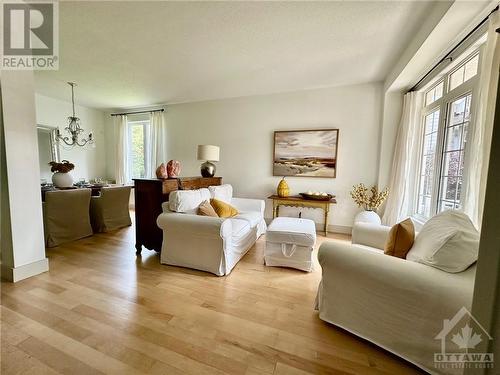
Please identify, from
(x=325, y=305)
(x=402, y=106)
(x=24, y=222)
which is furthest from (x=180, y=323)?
(x=402, y=106)

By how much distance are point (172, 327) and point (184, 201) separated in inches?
51.5

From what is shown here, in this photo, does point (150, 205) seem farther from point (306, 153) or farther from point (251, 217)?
point (306, 153)

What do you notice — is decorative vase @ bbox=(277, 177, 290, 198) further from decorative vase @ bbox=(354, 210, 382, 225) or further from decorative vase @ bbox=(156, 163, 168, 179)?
decorative vase @ bbox=(156, 163, 168, 179)

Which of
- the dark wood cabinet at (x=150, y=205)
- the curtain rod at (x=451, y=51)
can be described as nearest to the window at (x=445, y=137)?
the curtain rod at (x=451, y=51)

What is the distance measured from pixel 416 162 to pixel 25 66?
191 inches

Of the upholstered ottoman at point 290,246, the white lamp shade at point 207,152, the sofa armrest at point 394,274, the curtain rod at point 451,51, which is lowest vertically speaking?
the upholstered ottoman at point 290,246

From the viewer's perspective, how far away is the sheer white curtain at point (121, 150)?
5.40m

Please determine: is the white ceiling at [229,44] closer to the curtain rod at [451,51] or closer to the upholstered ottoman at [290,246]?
the curtain rod at [451,51]

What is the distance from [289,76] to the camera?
3.28 m

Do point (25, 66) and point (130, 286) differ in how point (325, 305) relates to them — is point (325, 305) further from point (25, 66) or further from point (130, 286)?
point (25, 66)

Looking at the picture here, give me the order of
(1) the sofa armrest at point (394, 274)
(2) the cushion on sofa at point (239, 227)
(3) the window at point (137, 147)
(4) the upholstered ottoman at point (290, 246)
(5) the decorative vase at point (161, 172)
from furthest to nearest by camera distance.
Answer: (3) the window at point (137, 147) < (5) the decorative vase at point (161, 172) < (2) the cushion on sofa at point (239, 227) < (4) the upholstered ottoman at point (290, 246) < (1) the sofa armrest at point (394, 274)

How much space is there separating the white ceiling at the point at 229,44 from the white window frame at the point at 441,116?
61cm

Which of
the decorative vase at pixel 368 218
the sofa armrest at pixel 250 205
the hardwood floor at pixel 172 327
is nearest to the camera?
the hardwood floor at pixel 172 327

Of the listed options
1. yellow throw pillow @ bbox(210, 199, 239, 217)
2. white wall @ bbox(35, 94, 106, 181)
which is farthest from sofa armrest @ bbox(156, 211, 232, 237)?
white wall @ bbox(35, 94, 106, 181)
